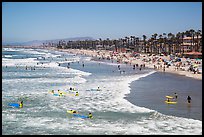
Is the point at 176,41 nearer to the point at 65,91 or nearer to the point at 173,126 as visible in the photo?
the point at 65,91

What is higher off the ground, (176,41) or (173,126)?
(176,41)

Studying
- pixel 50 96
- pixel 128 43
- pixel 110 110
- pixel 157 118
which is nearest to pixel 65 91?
pixel 50 96

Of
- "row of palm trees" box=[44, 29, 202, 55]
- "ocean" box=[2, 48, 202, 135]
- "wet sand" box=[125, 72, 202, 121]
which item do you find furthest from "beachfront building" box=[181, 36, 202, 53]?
"ocean" box=[2, 48, 202, 135]

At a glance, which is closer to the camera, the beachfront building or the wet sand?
the wet sand

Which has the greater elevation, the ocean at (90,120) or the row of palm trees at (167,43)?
the row of palm trees at (167,43)

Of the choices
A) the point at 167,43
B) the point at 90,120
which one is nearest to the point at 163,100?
the point at 90,120

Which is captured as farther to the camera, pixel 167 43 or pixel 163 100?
pixel 167 43

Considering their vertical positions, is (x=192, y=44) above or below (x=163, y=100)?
above

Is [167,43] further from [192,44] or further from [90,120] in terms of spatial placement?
[90,120]

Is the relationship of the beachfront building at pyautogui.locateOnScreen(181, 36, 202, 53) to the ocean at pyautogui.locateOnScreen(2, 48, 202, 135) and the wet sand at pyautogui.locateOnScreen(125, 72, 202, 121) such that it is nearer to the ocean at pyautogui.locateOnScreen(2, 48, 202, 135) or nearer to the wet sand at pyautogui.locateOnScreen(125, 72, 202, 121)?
the wet sand at pyautogui.locateOnScreen(125, 72, 202, 121)

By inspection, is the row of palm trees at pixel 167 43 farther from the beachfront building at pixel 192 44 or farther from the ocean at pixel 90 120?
the ocean at pixel 90 120

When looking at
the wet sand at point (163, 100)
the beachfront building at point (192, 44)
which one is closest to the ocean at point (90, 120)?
the wet sand at point (163, 100)
